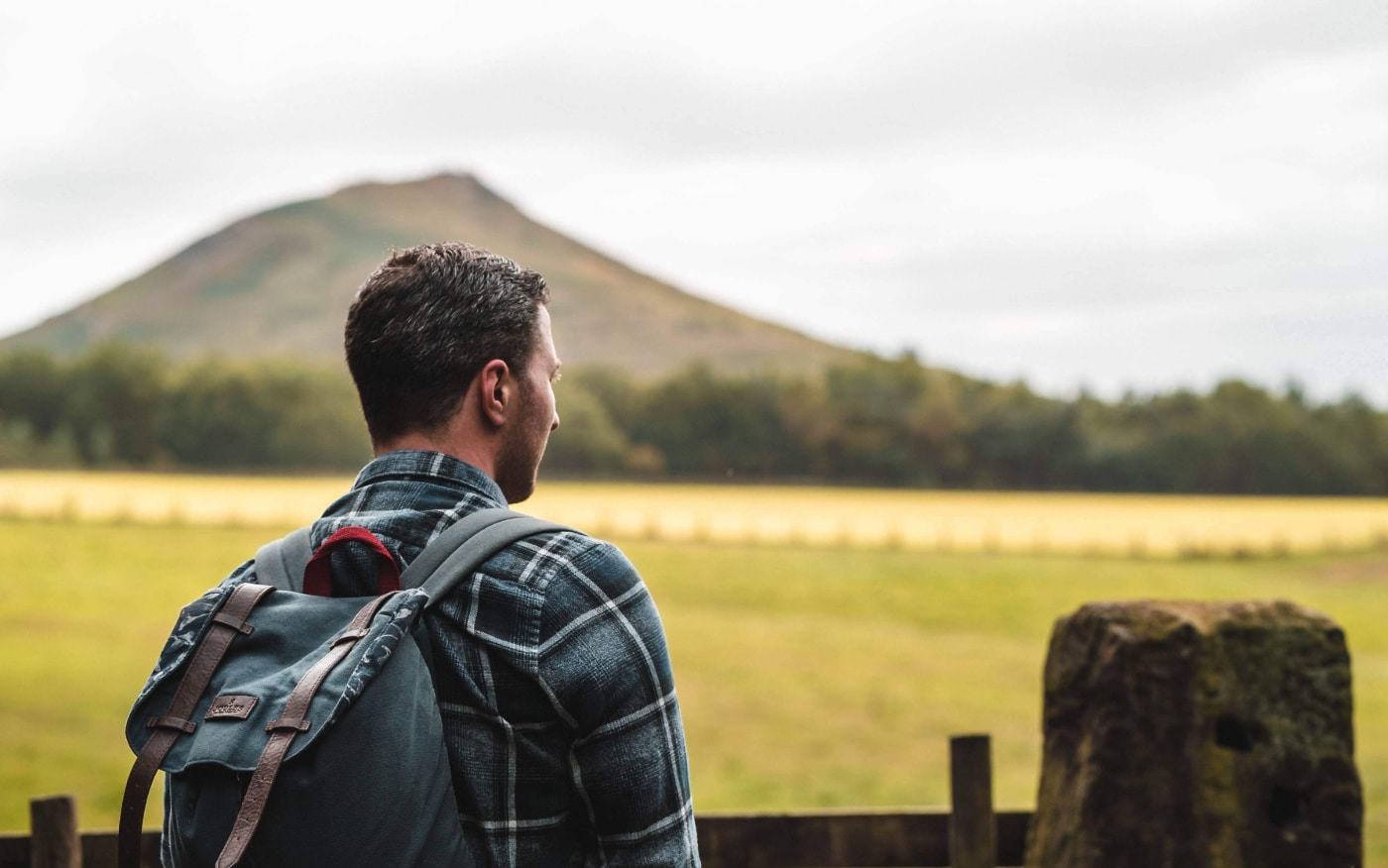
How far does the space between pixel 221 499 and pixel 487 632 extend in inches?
1930

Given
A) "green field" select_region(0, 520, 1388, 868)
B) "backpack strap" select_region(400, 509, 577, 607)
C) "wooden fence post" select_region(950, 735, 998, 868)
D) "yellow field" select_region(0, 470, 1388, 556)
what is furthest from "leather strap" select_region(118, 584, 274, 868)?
"yellow field" select_region(0, 470, 1388, 556)

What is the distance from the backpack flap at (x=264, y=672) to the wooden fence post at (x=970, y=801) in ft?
9.33

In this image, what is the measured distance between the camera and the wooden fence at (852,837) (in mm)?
3871

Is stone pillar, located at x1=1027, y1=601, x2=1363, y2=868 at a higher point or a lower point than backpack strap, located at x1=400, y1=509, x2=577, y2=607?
lower

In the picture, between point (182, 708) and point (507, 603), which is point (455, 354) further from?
point (182, 708)

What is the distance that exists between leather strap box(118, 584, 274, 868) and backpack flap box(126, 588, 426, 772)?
1 cm

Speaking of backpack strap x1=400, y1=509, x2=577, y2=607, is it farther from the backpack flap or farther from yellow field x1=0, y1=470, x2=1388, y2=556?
yellow field x1=0, y1=470, x2=1388, y2=556

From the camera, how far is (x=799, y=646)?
23781mm

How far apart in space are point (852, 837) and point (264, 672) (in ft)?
9.30

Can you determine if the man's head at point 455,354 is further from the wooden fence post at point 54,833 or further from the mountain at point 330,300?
the mountain at point 330,300

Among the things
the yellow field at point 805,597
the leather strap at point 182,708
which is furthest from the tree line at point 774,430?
the leather strap at point 182,708

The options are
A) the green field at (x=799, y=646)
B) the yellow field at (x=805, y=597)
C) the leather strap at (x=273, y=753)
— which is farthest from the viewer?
the yellow field at (x=805, y=597)

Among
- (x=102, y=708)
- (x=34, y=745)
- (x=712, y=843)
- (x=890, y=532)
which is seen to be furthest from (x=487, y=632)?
(x=890, y=532)

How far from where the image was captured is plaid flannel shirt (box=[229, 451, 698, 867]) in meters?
1.60
